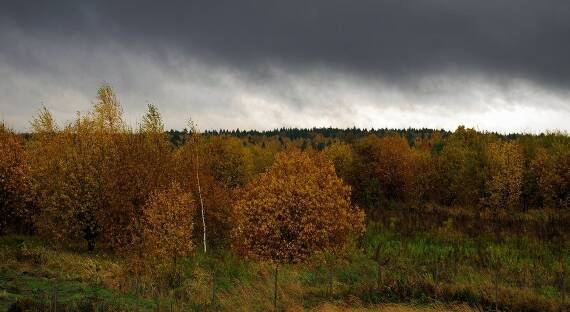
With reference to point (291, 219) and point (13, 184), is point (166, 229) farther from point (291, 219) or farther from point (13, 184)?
point (13, 184)

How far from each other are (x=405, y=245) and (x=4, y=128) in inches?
1661

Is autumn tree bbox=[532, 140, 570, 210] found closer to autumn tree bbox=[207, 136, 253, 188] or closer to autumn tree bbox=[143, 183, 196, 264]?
autumn tree bbox=[207, 136, 253, 188]

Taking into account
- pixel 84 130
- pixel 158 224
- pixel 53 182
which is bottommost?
pixel 158 224

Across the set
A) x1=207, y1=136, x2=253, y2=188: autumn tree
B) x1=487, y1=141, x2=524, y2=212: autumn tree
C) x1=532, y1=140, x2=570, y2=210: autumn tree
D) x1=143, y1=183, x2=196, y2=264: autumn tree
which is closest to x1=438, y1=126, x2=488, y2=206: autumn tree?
x1=487, y1=141, x2=524, y2=212: autumn tree

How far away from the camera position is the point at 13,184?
4275 cm

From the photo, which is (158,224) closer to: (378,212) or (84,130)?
(84,130)

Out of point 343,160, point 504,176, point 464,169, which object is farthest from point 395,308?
point 343,160

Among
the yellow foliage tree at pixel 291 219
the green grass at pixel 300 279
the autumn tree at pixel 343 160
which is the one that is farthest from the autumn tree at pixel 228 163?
the yellow foliage tree at pixel 291 219

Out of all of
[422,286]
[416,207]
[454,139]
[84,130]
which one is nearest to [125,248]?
[84,130]

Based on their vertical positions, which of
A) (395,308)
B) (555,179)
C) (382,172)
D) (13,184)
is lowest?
(395,308)

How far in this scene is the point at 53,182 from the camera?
38.4 meters

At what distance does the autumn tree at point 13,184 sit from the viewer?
42.6 metres

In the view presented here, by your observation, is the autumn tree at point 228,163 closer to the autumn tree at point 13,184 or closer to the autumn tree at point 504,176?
the autumn tree at point 13,184

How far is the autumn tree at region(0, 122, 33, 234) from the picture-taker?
4256 cm
